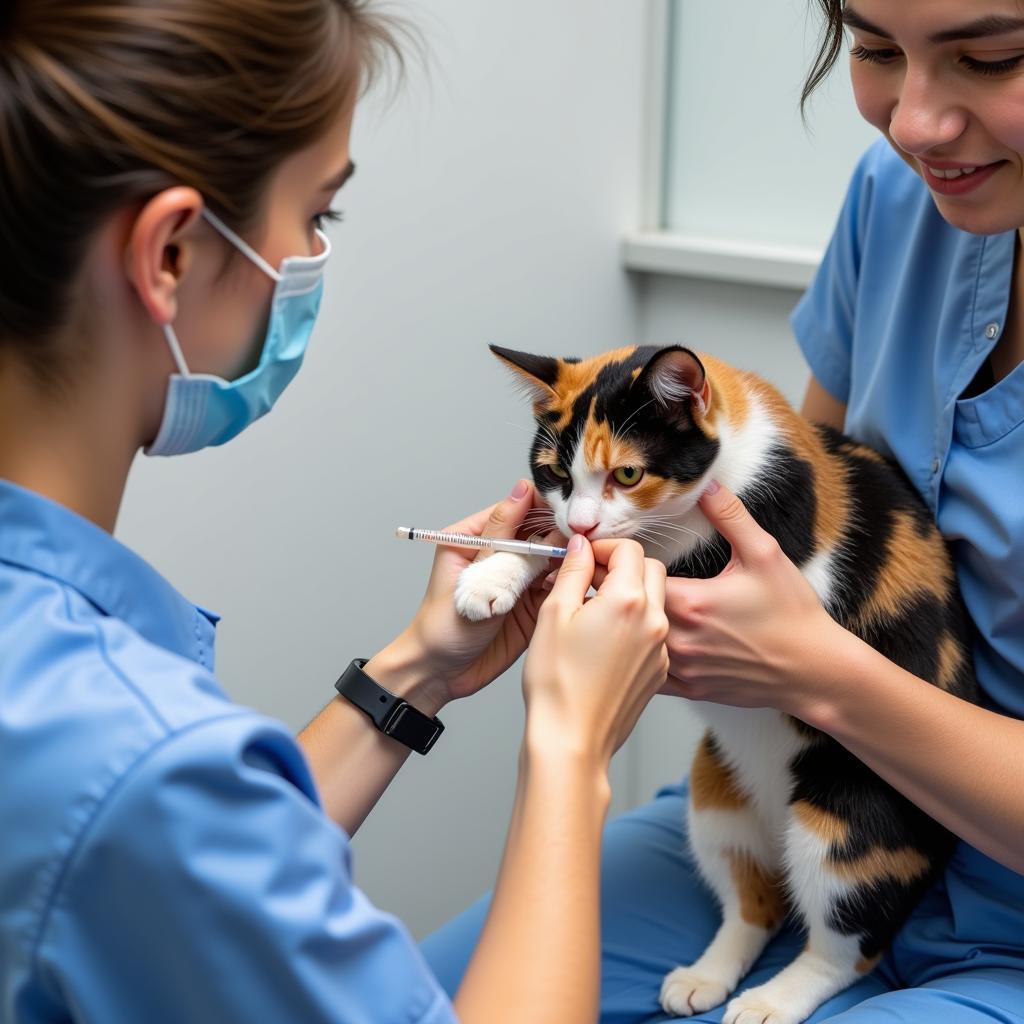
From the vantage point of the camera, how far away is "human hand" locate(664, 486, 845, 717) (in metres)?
1.08

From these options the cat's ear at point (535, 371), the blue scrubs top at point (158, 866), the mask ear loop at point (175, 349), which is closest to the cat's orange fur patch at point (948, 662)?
the cat's ear at point (535, 371)

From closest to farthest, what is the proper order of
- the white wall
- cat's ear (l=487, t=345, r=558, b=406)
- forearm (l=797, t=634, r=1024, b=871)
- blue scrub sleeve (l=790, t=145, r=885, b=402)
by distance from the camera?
forearm (l=797, t=634, r=1024, b=871) < cat's ear (l=487, t=345, r=558, b=406) < blue scrub sleeve (l=790, t=145, r=885, b=402) < the white wall

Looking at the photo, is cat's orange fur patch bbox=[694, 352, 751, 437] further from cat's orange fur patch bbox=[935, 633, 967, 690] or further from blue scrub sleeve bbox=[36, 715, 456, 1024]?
blue scrub sleeve bbox=[36, 715, 456, 1024]

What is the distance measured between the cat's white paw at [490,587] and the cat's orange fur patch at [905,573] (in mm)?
371

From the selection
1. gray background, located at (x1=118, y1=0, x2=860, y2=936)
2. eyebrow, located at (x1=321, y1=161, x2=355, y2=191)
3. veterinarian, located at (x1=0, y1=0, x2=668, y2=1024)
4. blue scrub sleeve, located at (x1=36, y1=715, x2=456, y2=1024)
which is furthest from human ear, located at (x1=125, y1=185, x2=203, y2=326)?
gray background, located at (x1=118, y1=0, x2=860, y2=936)

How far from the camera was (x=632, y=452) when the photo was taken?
3.92 feet

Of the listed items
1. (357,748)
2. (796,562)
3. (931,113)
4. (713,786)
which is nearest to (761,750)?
(713,786)

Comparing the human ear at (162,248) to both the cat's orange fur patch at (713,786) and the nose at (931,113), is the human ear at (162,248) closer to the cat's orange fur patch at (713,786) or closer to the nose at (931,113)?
the nose at (931,113)

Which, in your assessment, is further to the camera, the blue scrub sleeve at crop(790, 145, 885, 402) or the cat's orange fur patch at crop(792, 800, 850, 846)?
the blue scrub sleeve at crop(790, 145, 885, 402)

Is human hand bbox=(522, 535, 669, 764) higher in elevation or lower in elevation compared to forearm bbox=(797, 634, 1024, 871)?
higher

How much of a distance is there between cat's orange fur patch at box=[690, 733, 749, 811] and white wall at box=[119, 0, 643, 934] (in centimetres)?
70

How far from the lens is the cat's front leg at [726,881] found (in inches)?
47.6

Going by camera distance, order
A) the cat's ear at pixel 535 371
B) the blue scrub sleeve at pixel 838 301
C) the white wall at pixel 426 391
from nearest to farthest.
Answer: the cat's ear at pixel 535 371, the blue scrub sleeve at pixel 838 301, the white wall at pixel 426 391

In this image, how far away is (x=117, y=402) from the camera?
773 millimetres
